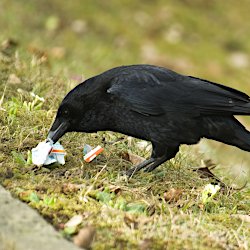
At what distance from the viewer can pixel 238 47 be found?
12.2 meters

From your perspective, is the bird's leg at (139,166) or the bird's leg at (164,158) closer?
the bird's leg at (139,166)

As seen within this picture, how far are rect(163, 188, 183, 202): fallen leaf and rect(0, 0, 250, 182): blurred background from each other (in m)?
2.95

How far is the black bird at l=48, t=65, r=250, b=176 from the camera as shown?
4477 millimetres

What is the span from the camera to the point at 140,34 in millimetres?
11594

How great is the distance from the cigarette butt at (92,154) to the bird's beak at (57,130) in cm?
25

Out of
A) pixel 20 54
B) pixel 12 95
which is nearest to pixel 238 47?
pixel 20 54

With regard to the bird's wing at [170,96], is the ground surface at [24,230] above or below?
below

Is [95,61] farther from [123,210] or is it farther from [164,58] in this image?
[123,210]

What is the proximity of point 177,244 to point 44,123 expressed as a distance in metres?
1.89

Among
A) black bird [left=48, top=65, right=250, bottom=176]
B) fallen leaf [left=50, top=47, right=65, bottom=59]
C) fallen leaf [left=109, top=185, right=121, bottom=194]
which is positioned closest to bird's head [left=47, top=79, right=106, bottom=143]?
black bird [left=48, top=65, right=250, bottom=176]

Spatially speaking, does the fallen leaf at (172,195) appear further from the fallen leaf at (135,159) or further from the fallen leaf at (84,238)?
the fallen leaf at (84,238)

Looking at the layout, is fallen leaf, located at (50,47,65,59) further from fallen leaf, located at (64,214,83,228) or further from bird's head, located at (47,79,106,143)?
fallen leaf, located at (64,214,83,228)

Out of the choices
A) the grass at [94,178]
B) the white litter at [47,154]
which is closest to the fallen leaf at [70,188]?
the grass at [94,178]

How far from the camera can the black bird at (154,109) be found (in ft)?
14.7
